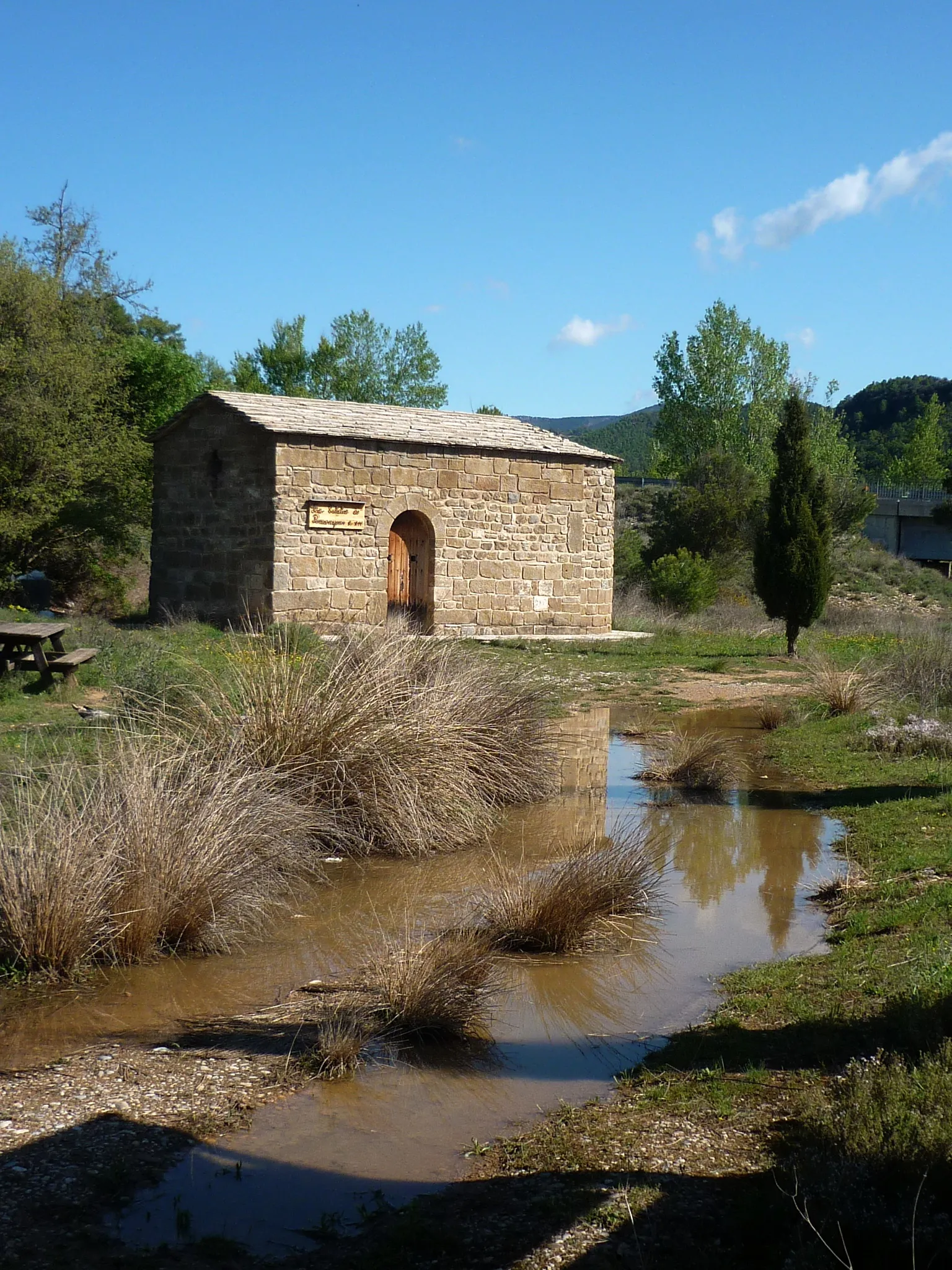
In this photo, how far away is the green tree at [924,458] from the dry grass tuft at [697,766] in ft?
200

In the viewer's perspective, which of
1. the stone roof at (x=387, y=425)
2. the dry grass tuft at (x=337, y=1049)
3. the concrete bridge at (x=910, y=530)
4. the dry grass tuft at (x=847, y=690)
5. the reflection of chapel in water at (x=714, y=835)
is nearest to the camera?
the dry grass tuft at (x=337, y=1049)

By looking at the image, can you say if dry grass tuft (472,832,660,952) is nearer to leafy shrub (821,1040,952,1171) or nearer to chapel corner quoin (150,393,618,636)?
leafy shrub (821,1040,952,1171)

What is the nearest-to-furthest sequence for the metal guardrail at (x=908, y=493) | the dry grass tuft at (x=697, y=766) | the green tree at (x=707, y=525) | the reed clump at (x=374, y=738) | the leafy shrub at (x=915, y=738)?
the reed clump at (x=374, y=738) → the dry grass tuft at (x=697, y=766) → the leafy shrub at (x=915, y=738) → the green tree at (x=707, y=525) → the metal guardrail at (x=908, y=493)

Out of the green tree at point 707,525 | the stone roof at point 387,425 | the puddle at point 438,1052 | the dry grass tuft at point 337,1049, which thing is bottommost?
the puddle at point 438,1052

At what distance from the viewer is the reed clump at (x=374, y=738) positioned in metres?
8.01

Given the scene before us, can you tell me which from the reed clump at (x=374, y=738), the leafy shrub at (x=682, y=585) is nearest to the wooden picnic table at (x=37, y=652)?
the reed clump at (x=374, y=738)

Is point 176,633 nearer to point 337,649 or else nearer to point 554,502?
point 337,649

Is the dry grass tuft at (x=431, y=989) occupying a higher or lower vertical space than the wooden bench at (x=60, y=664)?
lower

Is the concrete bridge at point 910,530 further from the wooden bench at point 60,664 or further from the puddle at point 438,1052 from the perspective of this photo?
the puddle at point 438,1052

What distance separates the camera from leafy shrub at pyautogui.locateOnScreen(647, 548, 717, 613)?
2816cm

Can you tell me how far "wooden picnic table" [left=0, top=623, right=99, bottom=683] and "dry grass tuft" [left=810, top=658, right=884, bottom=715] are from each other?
8.71 metres

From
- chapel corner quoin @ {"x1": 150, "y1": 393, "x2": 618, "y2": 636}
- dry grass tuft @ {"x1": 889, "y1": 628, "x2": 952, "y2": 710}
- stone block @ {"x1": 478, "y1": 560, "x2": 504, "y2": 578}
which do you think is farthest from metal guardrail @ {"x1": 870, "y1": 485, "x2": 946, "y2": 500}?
dry grass tuft @ {"x1": 889, "y1": 628, "x2": 952, "y2": 710}

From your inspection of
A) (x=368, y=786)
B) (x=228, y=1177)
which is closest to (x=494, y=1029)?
(x=228, y=1177)

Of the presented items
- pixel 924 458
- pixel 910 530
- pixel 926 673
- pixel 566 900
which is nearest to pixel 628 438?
pixel 924 458
